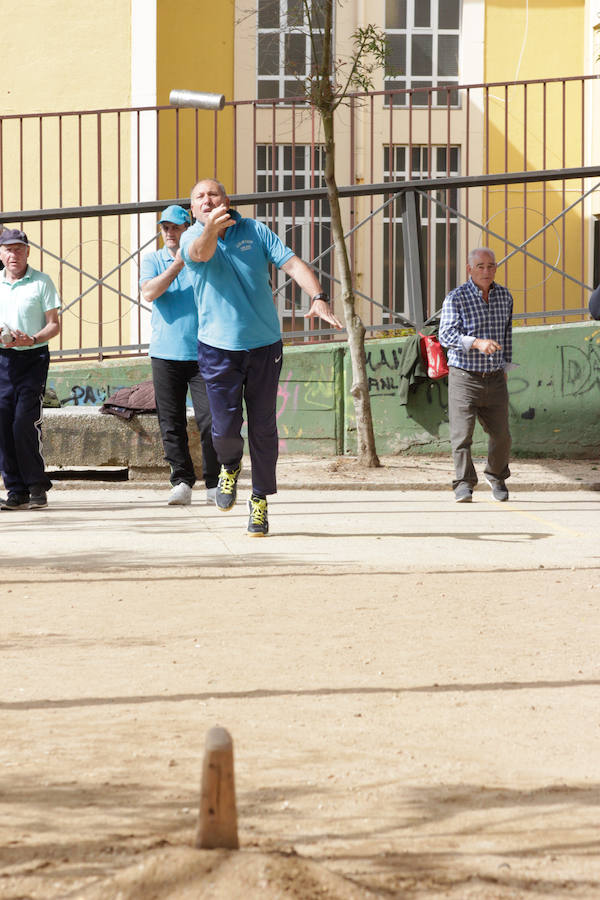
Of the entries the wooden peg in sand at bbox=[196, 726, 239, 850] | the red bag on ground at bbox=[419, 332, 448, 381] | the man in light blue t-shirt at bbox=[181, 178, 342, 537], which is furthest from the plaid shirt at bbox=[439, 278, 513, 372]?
the wooden peg in sand at bbox=[196, 726, 239, 850]

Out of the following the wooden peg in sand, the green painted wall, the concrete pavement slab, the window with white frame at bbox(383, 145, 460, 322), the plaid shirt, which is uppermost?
the window with white frame at bbox(383, 145, 460, 322)

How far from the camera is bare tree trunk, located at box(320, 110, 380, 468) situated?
1202cm

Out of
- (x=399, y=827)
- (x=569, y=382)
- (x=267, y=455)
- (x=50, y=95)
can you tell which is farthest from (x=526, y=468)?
(x=50, y=95)

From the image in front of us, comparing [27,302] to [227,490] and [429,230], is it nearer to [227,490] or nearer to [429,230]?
[227,490]

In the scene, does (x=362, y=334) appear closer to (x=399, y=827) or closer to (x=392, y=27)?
(x=399, y=827)

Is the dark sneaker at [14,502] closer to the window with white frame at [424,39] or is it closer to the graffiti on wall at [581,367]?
the graffiti on wall at [581,367]

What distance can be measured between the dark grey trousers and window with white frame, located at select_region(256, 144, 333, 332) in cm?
221

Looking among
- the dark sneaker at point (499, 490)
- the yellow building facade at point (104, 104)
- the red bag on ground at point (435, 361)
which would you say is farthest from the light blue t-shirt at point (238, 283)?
the yellow building facade at point (104, 104)

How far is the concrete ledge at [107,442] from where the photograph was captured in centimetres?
1136

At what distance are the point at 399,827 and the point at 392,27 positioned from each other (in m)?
26.8

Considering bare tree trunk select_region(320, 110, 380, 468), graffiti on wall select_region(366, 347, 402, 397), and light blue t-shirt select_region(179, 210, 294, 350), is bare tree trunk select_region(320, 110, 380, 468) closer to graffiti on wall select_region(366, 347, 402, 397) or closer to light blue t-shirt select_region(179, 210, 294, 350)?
graffiti on wall select_region(366, 347, 402, 397)

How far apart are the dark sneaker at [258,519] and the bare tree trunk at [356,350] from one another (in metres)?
4.12

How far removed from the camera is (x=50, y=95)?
21.6 meters

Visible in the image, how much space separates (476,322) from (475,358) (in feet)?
0.86
